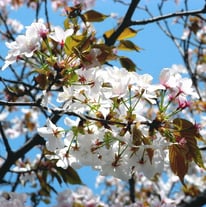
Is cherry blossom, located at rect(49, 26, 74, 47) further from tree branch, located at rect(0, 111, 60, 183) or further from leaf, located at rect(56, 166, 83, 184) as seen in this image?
tree branch, located at rect(0, 111, 60, 183)

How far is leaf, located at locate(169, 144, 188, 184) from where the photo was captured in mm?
1183

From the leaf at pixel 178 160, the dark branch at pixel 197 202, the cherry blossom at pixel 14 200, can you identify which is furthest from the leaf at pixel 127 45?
the dark branch at pixel 197 202

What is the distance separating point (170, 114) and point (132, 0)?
3.42ft

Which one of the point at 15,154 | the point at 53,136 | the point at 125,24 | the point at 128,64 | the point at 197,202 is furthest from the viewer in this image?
the point at 197,202

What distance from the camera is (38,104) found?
4.00 feet

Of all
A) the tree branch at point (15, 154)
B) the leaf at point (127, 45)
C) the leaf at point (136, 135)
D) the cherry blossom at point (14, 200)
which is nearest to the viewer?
the leaf at point (136, 135)

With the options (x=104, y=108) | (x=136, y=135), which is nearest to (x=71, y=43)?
(x=104, y=108)

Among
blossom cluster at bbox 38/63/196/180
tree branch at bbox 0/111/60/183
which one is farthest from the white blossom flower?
tree branch at bbox 0/111/60/183

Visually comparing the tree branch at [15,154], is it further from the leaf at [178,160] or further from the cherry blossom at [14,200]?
the leaf at [178,160]

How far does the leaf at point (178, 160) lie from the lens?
118 cm

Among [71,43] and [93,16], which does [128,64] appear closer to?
[93,16]

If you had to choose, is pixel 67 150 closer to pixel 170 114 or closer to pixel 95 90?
pixel 95 90

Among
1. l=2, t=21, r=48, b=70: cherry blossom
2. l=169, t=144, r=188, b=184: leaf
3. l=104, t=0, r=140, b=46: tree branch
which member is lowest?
l=169, t=144, r=188, b=184: leaf

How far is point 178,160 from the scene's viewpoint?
1.19 meters
